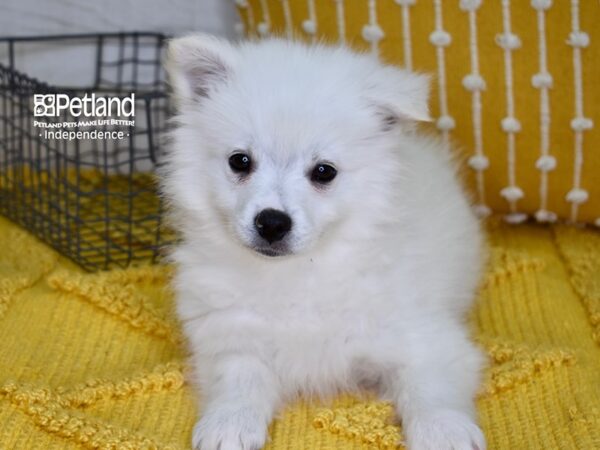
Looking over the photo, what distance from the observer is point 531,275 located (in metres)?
2.91

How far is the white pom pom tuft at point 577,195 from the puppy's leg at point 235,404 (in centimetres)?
135

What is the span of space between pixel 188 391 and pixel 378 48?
1340mm

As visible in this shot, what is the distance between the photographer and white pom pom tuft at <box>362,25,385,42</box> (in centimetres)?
292

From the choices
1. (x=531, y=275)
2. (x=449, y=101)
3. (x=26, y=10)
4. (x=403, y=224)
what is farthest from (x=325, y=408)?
(x=26, y=10)

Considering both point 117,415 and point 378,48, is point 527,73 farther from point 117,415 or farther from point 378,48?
point 117,415

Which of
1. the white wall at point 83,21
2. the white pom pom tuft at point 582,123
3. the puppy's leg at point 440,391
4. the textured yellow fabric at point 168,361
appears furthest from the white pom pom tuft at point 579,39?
the white wall at point 83,21

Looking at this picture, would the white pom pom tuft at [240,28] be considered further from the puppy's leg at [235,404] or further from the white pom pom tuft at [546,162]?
the puppy's leg at [235,404]

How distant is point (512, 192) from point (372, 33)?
72cm

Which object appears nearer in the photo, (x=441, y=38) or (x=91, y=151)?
(x=441, y=38)

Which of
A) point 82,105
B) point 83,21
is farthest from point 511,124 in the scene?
point 83,21

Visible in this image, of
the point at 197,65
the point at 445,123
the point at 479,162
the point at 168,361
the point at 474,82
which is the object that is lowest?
the point at 168,361

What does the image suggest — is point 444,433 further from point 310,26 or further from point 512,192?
point 310,26

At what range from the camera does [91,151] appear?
3381 mm

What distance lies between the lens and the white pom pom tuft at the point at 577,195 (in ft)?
9.85
